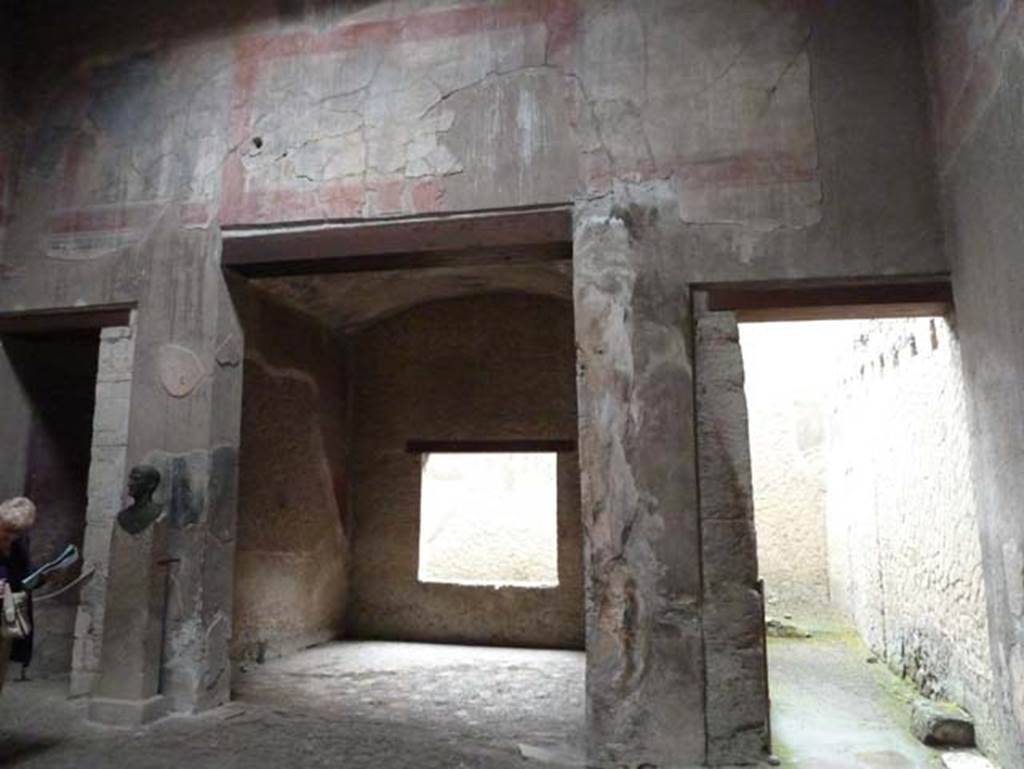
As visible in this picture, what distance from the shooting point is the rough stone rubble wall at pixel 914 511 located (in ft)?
11.7

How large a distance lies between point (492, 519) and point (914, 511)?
6706 millimetres

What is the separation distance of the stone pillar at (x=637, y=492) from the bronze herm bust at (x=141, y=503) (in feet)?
7.32

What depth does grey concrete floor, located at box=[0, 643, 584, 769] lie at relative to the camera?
330 cm

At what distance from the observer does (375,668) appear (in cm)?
521

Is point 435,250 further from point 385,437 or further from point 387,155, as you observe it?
point 385,437

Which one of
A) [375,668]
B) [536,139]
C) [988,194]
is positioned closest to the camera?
[988,194]

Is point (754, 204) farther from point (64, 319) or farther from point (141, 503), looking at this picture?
point (64, 319)

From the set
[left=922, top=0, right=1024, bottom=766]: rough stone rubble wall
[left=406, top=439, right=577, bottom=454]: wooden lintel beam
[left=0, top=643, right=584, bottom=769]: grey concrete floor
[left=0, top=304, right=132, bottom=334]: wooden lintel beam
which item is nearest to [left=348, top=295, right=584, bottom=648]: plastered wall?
[left=406, top=439, right=577, bottom=454]: wooden lintel beam

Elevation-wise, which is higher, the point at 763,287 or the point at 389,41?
the point at 389,41

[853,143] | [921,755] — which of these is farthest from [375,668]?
[853,143]

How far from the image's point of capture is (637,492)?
347cm

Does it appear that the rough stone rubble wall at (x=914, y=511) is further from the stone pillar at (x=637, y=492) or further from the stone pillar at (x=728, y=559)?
the stone pillar at (x=637, y=492)

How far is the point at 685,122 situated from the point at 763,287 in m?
0.93

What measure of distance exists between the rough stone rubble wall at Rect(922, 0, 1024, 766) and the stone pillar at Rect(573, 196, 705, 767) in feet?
3.87
